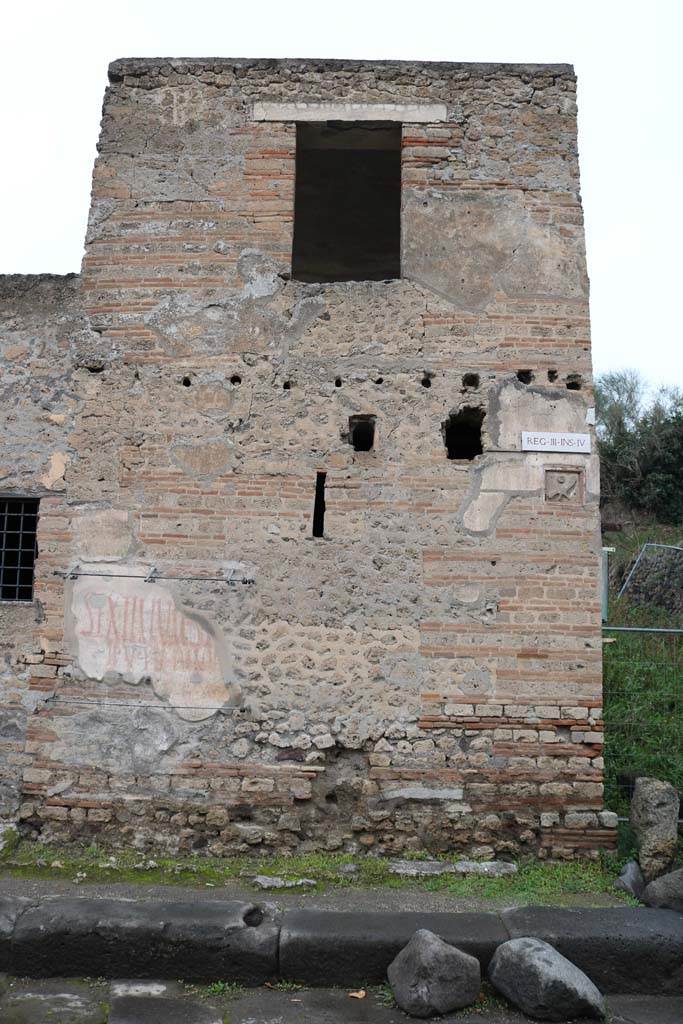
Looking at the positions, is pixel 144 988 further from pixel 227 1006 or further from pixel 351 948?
pixel 351 948

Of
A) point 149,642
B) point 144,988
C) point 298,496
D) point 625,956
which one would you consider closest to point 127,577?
point 149,642

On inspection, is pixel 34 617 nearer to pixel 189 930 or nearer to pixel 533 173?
pixel 189 930

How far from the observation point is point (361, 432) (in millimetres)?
6945

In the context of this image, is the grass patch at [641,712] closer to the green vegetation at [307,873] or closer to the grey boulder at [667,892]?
the green vegetation at [307,873]

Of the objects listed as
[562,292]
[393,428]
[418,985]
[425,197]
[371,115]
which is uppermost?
[371,115]

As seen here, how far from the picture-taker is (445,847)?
6.22m

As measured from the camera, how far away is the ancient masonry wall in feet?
20.9

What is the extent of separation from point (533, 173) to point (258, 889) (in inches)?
225

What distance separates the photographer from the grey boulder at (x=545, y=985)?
4.57 metres

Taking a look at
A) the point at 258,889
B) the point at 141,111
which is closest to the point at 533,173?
the point at 141,111

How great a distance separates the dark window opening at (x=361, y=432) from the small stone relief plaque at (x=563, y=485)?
137 cm

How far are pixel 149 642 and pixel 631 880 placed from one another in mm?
3734

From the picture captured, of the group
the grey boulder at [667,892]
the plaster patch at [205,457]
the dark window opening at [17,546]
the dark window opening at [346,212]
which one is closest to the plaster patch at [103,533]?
the dark window opening at [17,546]

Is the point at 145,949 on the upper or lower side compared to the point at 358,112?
lower
